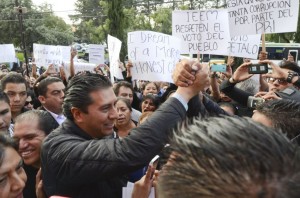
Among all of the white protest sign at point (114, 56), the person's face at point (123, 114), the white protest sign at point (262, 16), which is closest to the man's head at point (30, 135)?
the person's face at point (123, 114)

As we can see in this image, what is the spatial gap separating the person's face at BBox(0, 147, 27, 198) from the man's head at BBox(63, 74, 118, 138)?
1.12 feet

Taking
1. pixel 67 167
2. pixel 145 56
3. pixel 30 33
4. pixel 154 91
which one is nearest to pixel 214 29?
pixel 145 56

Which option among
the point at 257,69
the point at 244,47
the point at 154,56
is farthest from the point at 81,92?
the point at 244,47

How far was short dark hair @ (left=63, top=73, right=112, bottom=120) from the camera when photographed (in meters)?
1.87

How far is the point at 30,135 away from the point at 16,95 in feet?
6.34

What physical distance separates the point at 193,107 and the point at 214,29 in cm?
258

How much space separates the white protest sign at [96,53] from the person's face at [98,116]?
6962mm

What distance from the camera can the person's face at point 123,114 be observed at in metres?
3.86

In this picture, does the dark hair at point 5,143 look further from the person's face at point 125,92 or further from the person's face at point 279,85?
the person's face at point 125,92

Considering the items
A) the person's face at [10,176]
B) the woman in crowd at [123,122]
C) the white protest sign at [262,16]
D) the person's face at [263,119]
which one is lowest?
the woman in crowd at [123,122]

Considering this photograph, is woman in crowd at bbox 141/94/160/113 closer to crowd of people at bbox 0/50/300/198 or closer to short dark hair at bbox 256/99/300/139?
crowd of people at bbox 0/50/300/198

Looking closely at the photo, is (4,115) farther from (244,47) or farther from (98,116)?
(244,47)

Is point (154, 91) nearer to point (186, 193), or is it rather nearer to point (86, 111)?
point (86, 111)

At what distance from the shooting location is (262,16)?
13.2ft
